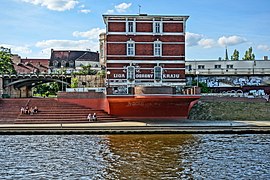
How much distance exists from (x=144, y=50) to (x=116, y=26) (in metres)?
4.29

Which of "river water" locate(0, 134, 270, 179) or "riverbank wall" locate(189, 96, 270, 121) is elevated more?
"riverbank wall" locate(189, 96, 270, 121)

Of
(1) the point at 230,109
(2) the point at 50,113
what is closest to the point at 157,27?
(1) the point at 230,109

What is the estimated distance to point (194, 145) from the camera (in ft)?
88.7

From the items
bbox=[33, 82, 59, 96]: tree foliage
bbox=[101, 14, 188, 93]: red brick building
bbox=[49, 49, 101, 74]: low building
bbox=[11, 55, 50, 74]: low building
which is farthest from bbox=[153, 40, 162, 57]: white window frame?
bbox=[11, 55, 50, 74]: low building

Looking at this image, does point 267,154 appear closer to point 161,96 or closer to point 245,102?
point 161,96

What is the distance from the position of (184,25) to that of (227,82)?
643 inches

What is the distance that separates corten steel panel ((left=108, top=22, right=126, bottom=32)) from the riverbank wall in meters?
12.2

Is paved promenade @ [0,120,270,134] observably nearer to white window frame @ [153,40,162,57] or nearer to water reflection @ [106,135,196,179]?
water reflection @ [106,135,196,179]

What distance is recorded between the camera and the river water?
18984mm

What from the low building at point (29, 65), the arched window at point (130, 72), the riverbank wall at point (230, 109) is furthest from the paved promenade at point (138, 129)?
the low building at point (29, 65)

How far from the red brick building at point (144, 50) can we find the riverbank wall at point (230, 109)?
432cm

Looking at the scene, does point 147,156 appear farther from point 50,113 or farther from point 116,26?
point 116,26

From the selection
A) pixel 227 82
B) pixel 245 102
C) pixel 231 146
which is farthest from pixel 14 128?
pixel 227 82

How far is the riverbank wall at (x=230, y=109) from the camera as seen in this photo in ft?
147
